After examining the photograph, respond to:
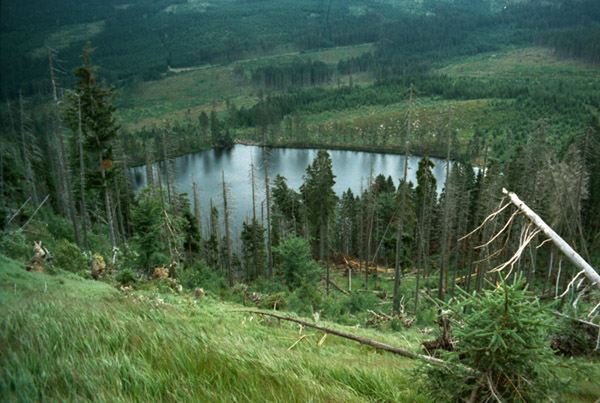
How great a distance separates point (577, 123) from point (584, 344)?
104 m

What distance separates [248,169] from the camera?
7406cm

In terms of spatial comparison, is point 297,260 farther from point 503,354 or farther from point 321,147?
point 321,147

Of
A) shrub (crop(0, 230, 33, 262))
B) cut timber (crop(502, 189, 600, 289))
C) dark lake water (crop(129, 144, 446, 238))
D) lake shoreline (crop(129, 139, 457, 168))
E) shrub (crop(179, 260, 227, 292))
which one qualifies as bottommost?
dark lake water (crop(129, 144, 446, 238))

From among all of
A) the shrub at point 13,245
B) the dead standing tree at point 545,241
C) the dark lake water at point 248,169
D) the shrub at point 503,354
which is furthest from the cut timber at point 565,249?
the dark lake water at point 248,169

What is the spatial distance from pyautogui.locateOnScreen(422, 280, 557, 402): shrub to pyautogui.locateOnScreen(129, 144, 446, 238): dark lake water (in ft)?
165

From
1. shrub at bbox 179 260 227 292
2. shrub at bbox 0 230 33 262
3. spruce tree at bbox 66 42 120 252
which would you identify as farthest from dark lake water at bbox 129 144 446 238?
shrub at bbox 0 230 33 262

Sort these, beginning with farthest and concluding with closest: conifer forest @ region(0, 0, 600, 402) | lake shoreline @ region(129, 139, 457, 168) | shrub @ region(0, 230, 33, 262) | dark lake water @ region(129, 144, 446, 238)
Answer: lake shoreline @ region(129, 139, 457, 168) → dark lake water @ region(129, 144, 446, 238) → shrub @ region(0, 230, 33, 262) → conifer forest @ region(0, 0, 600, 402)

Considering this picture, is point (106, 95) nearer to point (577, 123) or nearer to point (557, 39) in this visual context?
point (577, 123)

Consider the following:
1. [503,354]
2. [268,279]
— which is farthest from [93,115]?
[503,354]

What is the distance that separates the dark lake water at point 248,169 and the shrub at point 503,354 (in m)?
50.3

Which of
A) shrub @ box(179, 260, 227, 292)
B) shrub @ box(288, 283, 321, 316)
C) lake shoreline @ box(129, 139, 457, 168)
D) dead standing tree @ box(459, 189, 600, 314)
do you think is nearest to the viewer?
dead standing tree @ box(459, 189, 600, 314)

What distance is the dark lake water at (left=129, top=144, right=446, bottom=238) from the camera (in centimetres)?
6056

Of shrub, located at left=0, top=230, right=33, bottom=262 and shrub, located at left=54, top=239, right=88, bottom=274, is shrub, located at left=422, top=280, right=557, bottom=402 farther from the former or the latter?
shrub, located at left=54, top=239, right=88, bottom=274

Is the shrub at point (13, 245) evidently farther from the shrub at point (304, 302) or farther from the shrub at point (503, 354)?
the shrub at point (503, 354)
